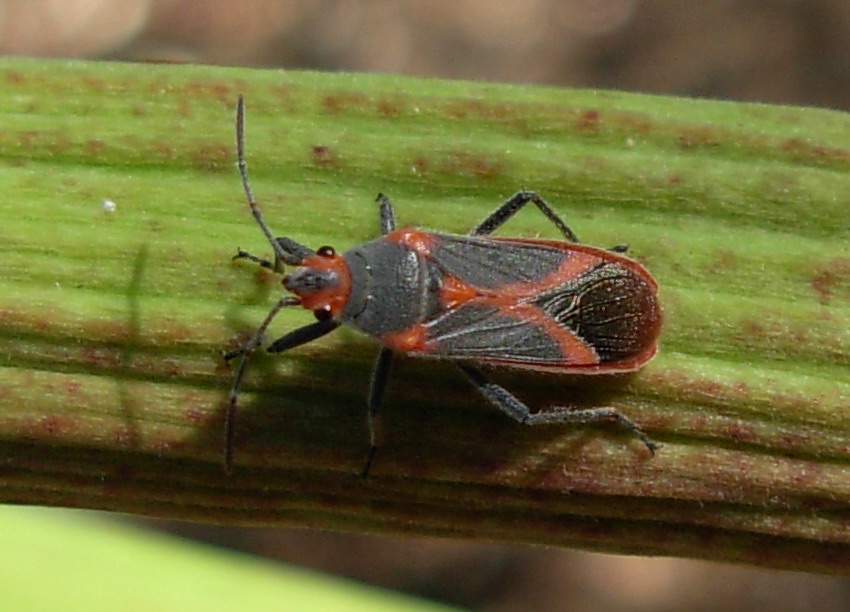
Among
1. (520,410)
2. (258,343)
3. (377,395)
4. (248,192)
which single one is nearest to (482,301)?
(520,410)

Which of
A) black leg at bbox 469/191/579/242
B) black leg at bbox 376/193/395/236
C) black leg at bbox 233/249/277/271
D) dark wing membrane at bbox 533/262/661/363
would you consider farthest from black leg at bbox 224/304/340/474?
dark wing membrane at bbox 533/262/661/363

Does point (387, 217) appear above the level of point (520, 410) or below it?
above

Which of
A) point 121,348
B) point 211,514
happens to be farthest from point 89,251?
point 211,514

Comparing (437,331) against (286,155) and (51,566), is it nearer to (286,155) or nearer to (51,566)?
(286,155)

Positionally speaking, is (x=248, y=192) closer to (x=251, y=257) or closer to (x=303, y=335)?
(x=251, y=257)

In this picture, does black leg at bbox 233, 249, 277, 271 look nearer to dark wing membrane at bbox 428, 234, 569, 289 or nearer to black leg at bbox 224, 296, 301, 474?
black leg at bbox 224, 296, 301, 474
